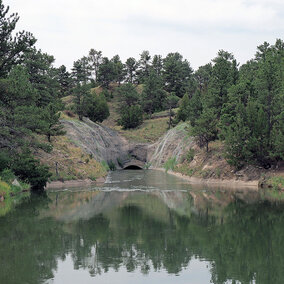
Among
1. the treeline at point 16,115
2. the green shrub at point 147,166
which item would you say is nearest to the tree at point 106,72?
the green shrub at point 147,166

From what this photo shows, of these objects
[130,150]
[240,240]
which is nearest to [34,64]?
[130,150]

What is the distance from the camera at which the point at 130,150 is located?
378 ft

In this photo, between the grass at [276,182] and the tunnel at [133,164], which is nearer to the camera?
the grass at [276,182]

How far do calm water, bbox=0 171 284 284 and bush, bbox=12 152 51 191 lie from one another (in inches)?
286

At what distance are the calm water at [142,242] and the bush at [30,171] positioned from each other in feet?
23.9

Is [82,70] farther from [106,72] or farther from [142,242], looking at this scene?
[142,242]

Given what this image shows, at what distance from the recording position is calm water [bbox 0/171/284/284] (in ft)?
59.0

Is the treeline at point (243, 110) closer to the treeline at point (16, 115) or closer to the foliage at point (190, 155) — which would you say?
the foliage at point (190, 155)

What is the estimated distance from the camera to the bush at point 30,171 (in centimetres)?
4889

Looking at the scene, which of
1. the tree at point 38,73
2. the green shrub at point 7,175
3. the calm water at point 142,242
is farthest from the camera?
the tree at point 38,73

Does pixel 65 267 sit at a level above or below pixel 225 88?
below

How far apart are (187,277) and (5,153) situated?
33.4 m

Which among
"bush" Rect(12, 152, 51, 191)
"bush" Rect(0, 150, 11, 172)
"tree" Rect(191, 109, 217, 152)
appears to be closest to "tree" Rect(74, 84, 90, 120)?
"tree" Rect(191, 109, 217, 152)

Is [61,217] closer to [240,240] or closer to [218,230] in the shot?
[218,230]
